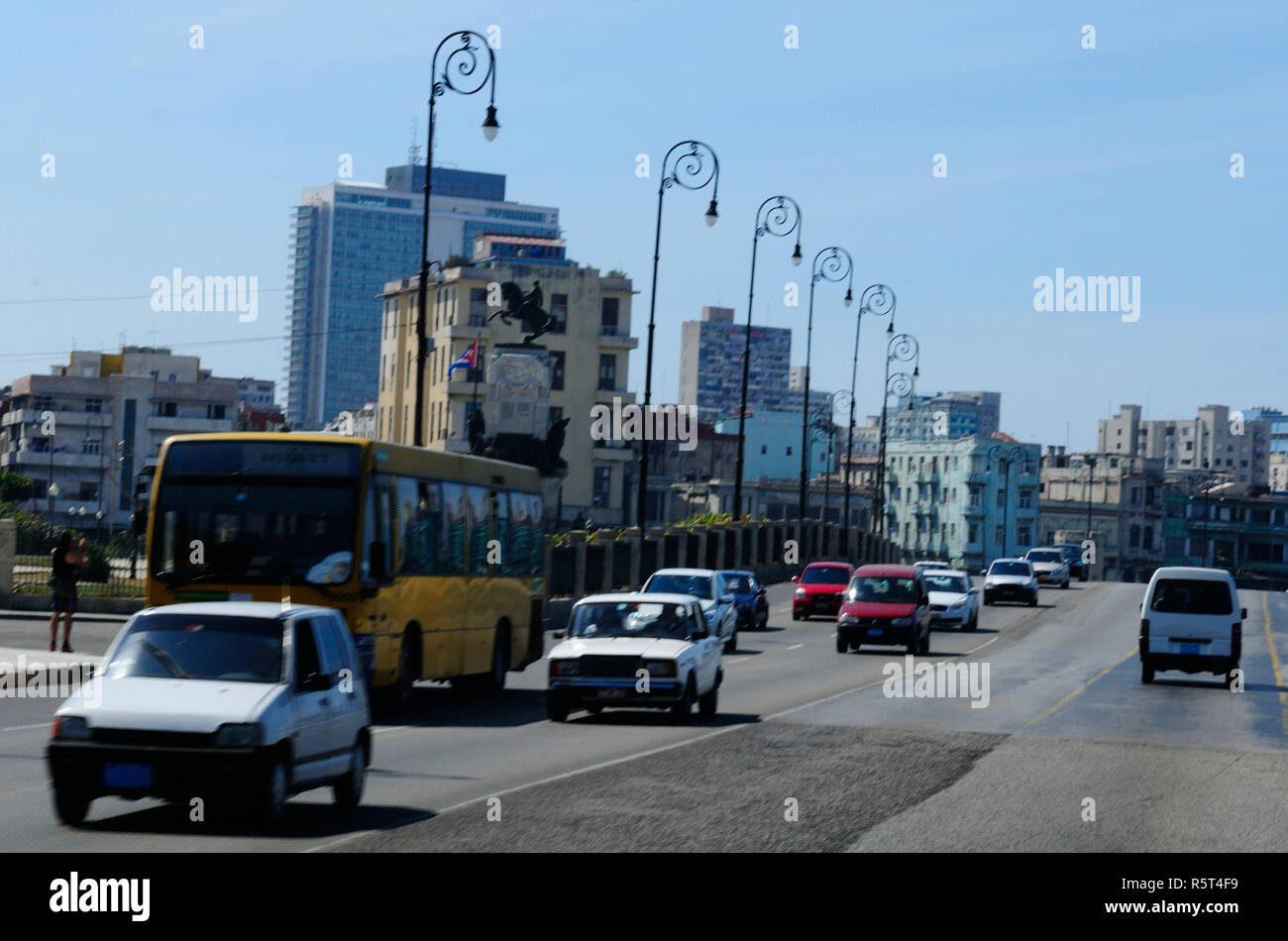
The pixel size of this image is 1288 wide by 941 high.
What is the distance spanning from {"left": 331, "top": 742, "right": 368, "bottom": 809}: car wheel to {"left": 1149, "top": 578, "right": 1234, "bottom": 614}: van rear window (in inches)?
830

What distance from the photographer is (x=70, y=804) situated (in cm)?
1211

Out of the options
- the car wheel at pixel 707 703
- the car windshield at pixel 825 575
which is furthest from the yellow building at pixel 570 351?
the car wheel at pixel 707 703

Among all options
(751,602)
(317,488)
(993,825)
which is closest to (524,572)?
(317,488)

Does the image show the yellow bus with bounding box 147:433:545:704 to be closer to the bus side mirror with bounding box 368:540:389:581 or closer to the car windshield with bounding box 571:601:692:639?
the bus side mirror with bounding box 368:540:389:581

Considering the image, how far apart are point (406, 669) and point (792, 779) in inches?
261

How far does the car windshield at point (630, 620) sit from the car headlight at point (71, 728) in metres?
11.1

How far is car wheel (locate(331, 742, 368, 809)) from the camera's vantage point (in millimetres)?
13547

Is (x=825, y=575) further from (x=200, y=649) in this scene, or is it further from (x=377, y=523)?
(x=200, y=649)

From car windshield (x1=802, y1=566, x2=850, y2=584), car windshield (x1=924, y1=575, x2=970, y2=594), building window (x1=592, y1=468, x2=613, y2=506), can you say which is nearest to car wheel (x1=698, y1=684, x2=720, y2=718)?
car windshield (x1=924, y1=575, x2=970, y2=594)

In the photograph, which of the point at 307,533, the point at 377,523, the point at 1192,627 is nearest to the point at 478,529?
the point at 377,523

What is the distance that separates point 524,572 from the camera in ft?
91.2

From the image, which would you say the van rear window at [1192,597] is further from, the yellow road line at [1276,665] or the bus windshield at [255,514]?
the bus windshield at [255,514]

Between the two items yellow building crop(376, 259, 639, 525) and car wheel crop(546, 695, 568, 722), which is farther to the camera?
yellow building crop(376, 259, 639, 525)
